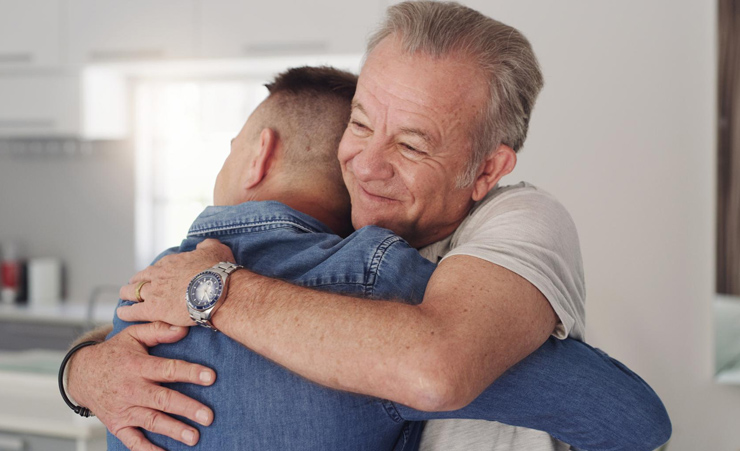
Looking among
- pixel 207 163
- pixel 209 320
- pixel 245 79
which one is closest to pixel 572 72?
pixel 245 79

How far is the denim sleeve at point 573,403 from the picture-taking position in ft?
2.97

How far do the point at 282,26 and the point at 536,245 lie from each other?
2824 millimetres

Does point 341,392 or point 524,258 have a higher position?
point 524,258

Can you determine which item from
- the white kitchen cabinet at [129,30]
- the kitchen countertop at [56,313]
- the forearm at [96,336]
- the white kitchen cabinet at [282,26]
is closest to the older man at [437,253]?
the forearm at [96,336]

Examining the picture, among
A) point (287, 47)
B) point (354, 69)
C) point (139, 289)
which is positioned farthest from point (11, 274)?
point (139, 289)

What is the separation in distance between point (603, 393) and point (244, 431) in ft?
1.50

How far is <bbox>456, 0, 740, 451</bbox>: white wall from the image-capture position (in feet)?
9.91

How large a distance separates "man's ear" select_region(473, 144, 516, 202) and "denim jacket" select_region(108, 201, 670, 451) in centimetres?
29

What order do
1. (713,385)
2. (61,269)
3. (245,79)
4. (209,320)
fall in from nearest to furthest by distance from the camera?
(209,320)
(713,385)
(245,79)
(61,269)

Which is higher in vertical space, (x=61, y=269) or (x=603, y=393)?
(x=603, y=393)

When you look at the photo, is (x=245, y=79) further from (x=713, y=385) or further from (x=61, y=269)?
(x=713, y=385)

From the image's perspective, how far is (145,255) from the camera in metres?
4.46

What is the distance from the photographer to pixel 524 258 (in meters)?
0.92

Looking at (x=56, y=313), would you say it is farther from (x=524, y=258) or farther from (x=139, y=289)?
(x=524, y=258)
